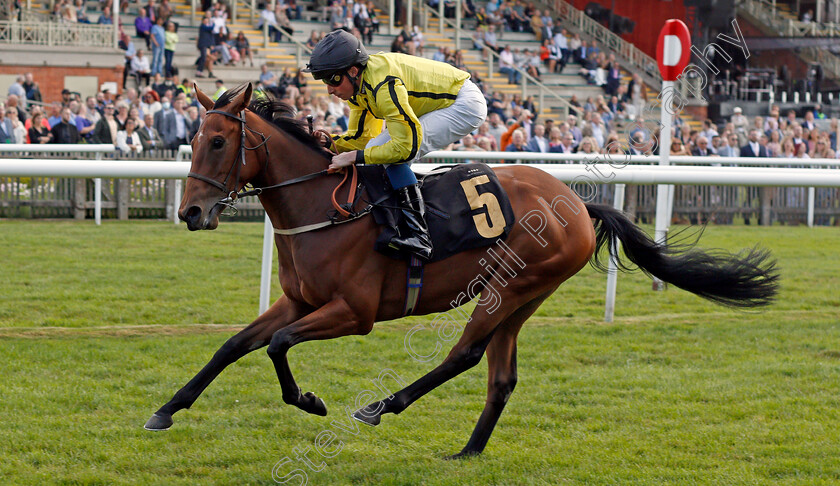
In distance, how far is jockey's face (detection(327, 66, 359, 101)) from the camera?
3992mm

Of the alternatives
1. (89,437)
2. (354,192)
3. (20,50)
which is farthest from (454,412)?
(20,50)

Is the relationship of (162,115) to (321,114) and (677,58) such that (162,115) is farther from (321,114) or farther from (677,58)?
(677,58)

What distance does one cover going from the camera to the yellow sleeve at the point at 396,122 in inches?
153

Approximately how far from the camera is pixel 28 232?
10.7 meters

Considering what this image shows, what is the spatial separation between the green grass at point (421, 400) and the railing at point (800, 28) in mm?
18731

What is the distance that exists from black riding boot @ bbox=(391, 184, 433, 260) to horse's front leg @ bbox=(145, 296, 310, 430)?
532 millimetres

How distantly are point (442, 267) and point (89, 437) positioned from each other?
1.68m

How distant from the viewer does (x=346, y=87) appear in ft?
13.3

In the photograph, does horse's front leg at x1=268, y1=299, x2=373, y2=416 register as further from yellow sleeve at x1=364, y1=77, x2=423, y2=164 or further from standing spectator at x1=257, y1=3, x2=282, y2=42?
standing spectator at x1=257, y1=3, x2=282, y2=42

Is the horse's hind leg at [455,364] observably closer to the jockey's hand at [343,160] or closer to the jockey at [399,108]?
the jockey at [399,108]

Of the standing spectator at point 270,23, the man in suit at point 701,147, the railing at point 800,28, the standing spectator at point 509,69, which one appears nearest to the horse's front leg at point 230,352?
the man in suit at point 701,147

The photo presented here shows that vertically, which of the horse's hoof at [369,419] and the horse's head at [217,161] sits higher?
the horse's head at [217,161]

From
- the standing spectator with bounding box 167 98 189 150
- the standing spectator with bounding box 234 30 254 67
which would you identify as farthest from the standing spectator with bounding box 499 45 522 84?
the standing spectator with bounding box 167 98 189 150

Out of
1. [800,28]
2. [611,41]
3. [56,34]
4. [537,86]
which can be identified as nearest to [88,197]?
[56,34]
